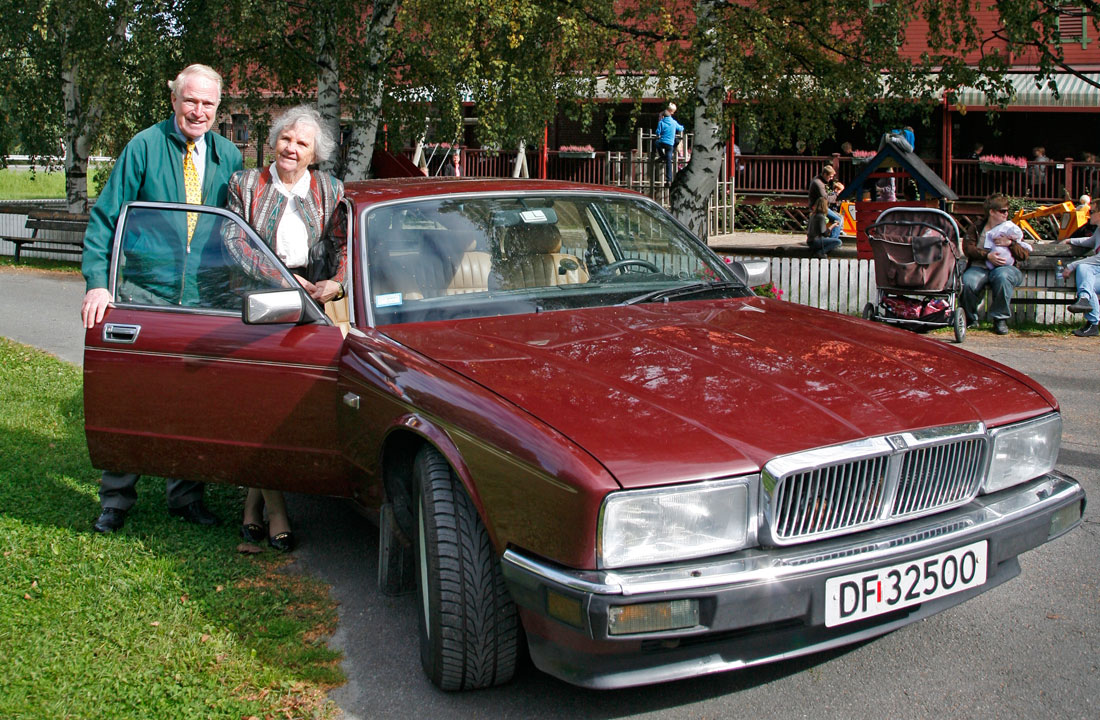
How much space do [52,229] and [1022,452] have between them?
18670 mm

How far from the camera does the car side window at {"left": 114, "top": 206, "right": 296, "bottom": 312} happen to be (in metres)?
4.55

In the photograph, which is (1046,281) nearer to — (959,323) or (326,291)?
(959,323)

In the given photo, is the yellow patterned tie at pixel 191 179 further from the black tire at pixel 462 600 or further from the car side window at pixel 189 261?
the black tire at pixel 462 600

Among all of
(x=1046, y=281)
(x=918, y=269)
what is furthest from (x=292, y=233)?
(x=1046, y=281)

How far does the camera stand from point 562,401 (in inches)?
126

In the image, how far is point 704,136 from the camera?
41.0 ft

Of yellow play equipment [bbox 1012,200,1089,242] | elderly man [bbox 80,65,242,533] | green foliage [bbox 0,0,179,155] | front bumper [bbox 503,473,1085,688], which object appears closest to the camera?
front bumper [bbox 503,473,1085,688]

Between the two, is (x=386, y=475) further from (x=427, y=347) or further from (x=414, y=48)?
(x=414, y=48)

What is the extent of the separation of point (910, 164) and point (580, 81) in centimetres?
460

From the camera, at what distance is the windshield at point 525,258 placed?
4.25 m

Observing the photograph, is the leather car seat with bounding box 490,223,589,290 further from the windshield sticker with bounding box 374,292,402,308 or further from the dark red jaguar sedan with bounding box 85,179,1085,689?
the windshield sticker with bounding box 374,292,402,308

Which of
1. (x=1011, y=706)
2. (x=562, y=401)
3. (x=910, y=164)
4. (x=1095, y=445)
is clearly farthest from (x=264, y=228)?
(x=910, y=164)

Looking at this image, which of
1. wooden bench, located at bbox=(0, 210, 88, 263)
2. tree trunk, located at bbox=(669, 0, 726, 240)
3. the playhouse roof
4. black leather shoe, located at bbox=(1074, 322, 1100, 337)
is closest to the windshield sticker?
tree trunk, located at bbox=(669, 0, 726, 240)

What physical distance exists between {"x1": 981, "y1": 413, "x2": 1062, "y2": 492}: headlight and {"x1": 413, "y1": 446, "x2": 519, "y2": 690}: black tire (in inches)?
60.6
